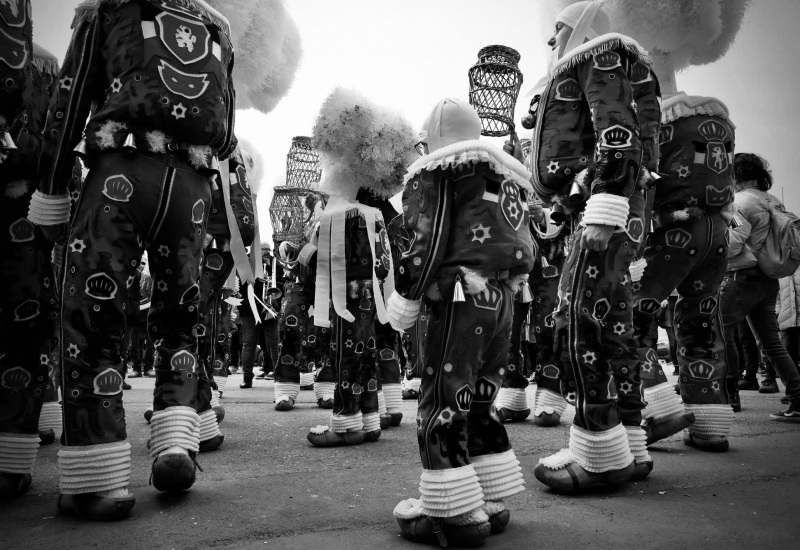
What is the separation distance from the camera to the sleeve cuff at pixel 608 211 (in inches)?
Answer: 101

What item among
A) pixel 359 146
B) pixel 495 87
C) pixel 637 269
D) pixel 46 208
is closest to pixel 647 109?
pixel 637 269

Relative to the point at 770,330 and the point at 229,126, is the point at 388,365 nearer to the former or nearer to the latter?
the point at 229,126

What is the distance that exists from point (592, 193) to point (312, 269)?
8.97 ft

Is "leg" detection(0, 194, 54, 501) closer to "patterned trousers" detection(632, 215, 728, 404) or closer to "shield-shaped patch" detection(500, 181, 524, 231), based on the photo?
"shield-shaped patch" detection(500, 181, 524, 231)

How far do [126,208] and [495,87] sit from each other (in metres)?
5.83

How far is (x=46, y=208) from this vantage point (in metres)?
2.46

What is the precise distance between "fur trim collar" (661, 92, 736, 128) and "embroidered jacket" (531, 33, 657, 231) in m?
0.63

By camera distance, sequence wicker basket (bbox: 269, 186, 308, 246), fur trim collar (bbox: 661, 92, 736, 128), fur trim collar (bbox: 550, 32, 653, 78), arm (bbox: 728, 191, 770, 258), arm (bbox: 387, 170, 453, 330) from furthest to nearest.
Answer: wicker basket (bbox: 269, 186, 308, 246)
arm (bbox: 728, 191, 770, 258)
fur trim collar (bbox: 661, 92, 736, 128)
fur trim collar (bbox: 550, 32, 653, 78)
arm (bbox: 387, 170, 453, 330)

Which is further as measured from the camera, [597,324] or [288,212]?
[288,212]

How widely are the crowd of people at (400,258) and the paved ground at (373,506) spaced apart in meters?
0.12

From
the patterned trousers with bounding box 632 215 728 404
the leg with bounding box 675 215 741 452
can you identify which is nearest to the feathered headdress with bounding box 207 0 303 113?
the patterned trousers with bounding box 632 215 728 404

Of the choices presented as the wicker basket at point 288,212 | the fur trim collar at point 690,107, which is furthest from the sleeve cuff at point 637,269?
the wicker basket at point 288,212

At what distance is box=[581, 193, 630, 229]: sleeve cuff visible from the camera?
2.56m

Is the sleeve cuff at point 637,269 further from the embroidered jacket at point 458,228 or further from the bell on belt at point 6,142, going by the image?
the bell on belt at point 6,142
